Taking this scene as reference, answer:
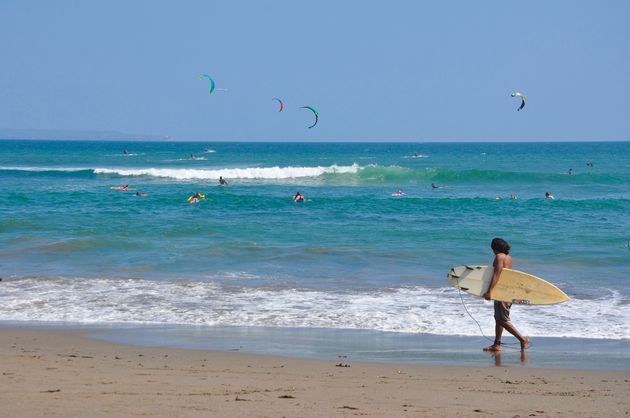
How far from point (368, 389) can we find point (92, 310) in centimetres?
526

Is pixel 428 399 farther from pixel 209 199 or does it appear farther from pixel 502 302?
pixel 209 199

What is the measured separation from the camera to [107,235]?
17766 mm

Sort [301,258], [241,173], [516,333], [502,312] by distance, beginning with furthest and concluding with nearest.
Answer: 1. [241,173]
2. [301,258]
3. [502,312]
4. [516,333]

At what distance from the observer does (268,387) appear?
6148mm

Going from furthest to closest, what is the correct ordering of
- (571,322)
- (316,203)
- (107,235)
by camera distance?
(316,203) < (107,235) < (571,322)

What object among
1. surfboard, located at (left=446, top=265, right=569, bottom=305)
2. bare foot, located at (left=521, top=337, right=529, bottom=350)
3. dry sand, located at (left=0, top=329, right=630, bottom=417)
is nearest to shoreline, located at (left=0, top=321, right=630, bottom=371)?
bare foot, located at (left=521, top=337, right=529, bottom=350)

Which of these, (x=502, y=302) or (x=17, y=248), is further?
(x=17, y=248)

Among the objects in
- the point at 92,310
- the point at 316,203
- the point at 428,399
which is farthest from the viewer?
the point at 316,203

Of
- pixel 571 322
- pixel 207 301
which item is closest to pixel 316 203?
pixel 207 301

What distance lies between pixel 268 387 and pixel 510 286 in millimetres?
3571

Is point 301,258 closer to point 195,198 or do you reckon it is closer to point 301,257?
point 301,257

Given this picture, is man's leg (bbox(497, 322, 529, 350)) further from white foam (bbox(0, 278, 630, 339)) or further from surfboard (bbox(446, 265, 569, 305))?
white foam (bbox(0, 278, 630, 339))

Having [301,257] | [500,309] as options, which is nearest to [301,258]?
[301,257]

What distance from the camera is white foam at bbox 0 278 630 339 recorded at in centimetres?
942
